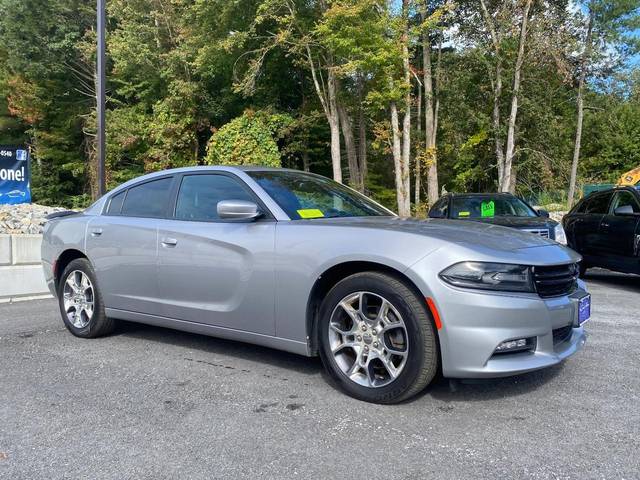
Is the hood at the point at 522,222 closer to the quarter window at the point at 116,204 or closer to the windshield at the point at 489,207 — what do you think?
the windshield at the point at 489,207

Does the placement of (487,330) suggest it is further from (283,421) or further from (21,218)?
(21,218)

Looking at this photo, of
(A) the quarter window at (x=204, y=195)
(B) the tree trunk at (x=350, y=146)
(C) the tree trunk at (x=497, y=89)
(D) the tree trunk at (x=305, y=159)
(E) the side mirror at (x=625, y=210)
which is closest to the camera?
(A) the quarter window at (x=204, y=195)

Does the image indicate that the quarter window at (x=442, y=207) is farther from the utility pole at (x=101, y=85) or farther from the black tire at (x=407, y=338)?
the black tire at (x=407, y=338)

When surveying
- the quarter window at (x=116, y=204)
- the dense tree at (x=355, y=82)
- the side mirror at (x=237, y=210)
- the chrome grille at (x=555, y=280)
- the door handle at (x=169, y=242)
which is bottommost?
the chrome grille at (x=555, y=280)

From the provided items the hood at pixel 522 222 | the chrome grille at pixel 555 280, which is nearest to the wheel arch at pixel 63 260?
the chrome grille at pixel 555 280

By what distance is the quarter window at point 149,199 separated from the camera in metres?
4.79

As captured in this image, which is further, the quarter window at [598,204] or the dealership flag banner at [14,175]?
the dealership flag banner at [14,175]

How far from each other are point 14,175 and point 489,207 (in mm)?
11967

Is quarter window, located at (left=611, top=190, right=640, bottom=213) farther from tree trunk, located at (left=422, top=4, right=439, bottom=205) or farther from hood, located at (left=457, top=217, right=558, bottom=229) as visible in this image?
tree trunk, located at (left=422, top=4, right=439, bottom=205)

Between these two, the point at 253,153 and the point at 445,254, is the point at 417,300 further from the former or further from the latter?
the point at 253,153

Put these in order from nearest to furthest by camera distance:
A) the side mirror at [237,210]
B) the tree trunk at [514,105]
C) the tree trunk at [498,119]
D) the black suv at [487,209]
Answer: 1. the side mirror at [237,210]
2. the black suv at [487,209]
3. the tree trunk at [514,105]
4. the tree trunk at [498,119]

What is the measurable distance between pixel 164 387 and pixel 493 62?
70.2 ft

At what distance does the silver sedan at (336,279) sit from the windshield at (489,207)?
17.0 ft

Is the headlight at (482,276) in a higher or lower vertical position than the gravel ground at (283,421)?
higher
